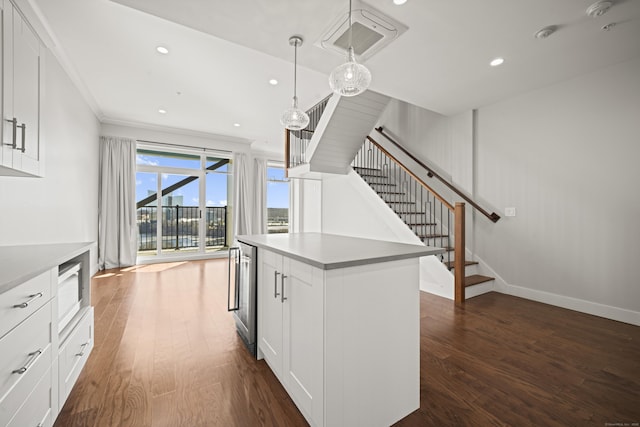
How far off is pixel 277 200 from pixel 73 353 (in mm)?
6595

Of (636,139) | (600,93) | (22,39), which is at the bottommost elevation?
(636,139)

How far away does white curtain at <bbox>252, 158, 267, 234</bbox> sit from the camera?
7.16 metres

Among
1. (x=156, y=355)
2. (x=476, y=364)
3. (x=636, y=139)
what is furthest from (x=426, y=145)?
(x=156, y=355)

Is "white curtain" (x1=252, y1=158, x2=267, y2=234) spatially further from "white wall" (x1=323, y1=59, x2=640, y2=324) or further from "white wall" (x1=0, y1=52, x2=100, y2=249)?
"white wall" (x1=323, y1=59, x2=640, y2=324)

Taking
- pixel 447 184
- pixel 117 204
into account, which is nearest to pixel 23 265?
pixel 447 184

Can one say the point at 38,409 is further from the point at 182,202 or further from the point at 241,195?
the point at 241,195

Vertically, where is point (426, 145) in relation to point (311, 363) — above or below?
above

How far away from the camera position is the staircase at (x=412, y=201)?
13.4 ft

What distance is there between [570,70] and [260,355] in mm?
4365

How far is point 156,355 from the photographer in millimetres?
2125

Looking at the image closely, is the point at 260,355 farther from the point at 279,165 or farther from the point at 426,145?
the point at 279,165

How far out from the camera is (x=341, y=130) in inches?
158

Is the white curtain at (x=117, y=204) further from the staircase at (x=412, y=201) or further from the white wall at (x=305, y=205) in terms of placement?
the staircase at (x=412, y=201)

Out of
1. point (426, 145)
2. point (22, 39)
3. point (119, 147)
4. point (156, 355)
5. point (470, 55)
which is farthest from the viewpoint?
point (119, 147)
